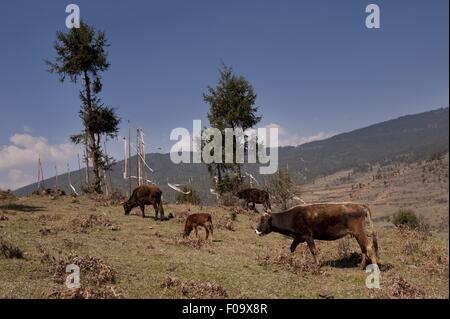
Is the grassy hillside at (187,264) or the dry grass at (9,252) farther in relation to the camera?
the dry grass at (9,252)

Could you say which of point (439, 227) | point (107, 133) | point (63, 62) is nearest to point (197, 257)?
point (107, 133)

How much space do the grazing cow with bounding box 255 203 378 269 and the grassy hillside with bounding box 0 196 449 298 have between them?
0.83 meters

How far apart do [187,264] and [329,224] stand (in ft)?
17.8

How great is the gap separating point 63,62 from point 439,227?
137 meters

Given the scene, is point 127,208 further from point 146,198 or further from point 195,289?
point 195,289

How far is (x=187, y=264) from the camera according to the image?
15.5 m

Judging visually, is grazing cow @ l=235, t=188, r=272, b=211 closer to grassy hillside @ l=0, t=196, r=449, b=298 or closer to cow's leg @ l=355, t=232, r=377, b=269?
grassy hillside @ l=0, t=196, r=449, b=298

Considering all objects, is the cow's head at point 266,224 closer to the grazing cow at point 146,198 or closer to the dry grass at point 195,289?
the dry grass at point 195,289

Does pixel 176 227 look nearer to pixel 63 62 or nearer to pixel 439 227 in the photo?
pixel 63 62

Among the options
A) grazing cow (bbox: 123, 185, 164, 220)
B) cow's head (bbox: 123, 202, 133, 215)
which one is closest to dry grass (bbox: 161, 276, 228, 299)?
grazing cow (bbox: 123, 185, 164, 220)

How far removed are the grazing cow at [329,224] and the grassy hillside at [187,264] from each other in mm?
833

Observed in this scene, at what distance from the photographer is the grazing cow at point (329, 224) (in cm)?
1562

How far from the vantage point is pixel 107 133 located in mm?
45688

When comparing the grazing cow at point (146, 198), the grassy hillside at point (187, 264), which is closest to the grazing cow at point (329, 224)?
the grassy hillside at point (187, 264)
